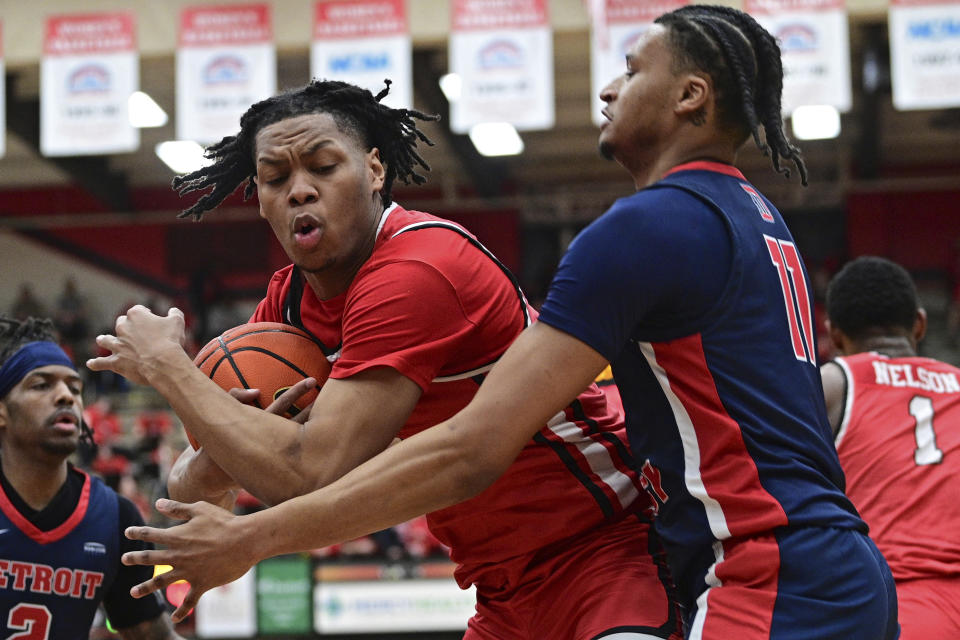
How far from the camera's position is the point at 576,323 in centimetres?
214

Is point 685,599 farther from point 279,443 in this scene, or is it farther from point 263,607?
point 263,607

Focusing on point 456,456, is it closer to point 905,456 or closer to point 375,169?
point 375,169

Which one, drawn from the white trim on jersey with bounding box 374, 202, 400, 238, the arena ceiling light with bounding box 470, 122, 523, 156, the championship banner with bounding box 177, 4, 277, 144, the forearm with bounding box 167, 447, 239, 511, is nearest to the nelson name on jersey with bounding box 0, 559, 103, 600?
the forearm with bounding box 167, 447, 239, 511

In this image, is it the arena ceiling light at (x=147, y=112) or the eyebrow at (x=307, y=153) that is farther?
the arena ceiling light at (x=147, y=112)

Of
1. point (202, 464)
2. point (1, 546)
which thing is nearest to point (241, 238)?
point (1, 546)

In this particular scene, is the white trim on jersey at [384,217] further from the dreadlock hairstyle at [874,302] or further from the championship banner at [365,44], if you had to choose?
the championship banner at [365,44]

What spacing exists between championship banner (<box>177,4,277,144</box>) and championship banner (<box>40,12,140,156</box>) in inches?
21.3

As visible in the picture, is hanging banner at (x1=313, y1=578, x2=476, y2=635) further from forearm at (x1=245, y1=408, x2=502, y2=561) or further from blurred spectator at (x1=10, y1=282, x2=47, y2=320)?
blurred spectator at (x1=10, y1=282, x2=47, y2=320)

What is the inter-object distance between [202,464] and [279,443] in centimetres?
40

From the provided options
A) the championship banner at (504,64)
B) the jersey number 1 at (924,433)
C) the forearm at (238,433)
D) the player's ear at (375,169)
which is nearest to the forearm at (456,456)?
the forearm at (238,433)

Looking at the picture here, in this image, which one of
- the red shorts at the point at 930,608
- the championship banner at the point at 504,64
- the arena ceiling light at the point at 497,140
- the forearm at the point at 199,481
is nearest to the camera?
the forearm at the point at 199,481

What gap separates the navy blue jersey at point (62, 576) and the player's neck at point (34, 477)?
3.0 inches

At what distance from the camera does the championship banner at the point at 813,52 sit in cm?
1025

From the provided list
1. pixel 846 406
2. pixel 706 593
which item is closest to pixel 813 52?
pixel 846 406
